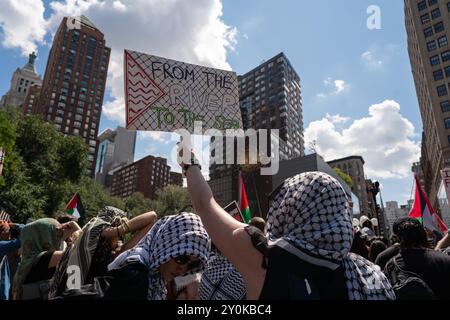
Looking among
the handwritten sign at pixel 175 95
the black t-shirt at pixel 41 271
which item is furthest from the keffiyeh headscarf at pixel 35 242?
the handwritten sign at pixel 175 95

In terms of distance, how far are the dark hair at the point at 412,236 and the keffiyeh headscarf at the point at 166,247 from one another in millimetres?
1898

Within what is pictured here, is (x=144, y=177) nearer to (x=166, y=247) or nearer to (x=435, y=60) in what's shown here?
(x=435, y=60)

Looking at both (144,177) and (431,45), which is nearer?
(431,45)

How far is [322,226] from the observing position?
1.36m

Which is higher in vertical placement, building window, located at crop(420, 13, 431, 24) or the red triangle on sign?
building window, located at crop(420, 13, 431, 24)

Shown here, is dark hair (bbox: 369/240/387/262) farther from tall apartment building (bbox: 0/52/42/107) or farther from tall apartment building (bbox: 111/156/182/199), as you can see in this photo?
tall apartment building (bbox: 0/52/42/107)

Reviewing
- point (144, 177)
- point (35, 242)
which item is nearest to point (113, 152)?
point (144, 177)

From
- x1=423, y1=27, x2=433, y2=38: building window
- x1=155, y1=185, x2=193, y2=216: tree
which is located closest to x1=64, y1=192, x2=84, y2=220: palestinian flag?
x1=155, y1=185, x2=193, y2=216: tree

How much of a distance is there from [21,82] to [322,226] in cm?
16611

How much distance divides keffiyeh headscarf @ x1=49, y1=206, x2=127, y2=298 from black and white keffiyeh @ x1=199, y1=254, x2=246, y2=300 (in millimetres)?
825

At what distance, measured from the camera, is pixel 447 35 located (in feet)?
170

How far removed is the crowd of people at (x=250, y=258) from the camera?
1301 mm

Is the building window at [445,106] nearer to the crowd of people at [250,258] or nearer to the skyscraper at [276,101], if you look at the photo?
the skyscraper at [276,101]

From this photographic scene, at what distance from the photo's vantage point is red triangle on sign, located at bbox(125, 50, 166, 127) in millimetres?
3818
